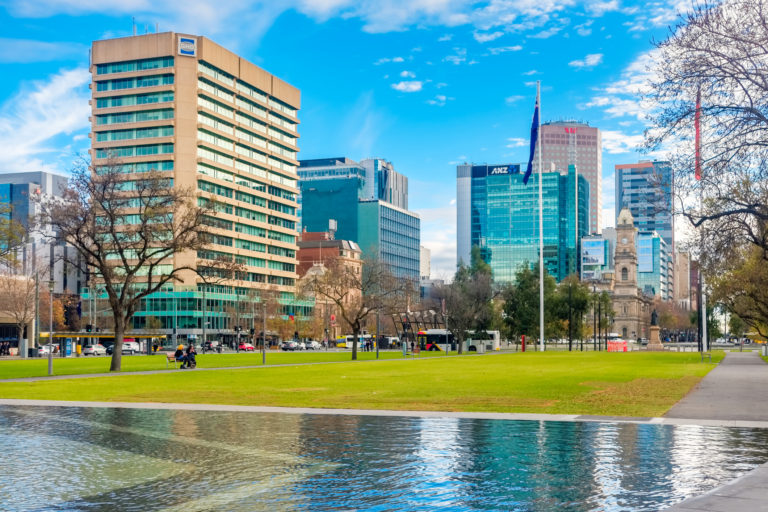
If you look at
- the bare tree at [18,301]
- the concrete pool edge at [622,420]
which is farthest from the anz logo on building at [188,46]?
the concrete pool edge at [622,420]

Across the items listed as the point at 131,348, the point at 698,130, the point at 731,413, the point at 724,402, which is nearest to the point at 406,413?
the point at 731,413

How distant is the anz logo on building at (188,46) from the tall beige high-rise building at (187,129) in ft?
0.58

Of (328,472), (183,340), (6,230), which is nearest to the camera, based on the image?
(328,472)

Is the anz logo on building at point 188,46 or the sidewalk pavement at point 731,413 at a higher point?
the anz logo on building at point 188,46

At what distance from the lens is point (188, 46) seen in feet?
455

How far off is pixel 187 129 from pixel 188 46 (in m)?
14.6

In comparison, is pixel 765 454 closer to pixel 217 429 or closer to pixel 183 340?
pixel 217 429

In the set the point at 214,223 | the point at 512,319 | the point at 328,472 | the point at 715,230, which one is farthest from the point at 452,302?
the point at 328,472

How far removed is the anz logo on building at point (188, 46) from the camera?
13812cm

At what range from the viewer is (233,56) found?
5906 inches

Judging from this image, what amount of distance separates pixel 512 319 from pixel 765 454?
10490cm

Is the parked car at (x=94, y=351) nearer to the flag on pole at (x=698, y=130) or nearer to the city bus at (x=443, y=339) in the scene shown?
the city bus at (x=443, y=339)

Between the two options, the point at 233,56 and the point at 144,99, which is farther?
the point at 233,56

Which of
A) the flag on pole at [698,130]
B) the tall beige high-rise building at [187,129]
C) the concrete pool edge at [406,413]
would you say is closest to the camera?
the concrete pool edge at [406,413]
